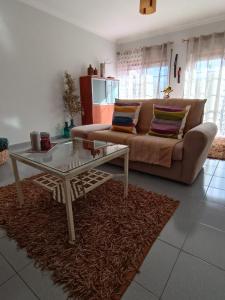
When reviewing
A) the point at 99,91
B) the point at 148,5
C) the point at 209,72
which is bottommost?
the point at 99,91

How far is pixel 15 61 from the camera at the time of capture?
2.95 metres

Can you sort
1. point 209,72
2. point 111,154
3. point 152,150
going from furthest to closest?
point 209,72 < point 152,150 < point 111,154

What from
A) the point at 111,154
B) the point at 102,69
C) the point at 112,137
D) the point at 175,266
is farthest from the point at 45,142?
the point at 102,69

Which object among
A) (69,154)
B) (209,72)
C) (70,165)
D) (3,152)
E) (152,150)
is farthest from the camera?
(209,72)

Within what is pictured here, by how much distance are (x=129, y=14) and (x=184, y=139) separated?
3053 mm

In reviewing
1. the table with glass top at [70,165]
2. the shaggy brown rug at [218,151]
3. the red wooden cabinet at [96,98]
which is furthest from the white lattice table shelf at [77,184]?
the red wooden cabinet at [96,98]

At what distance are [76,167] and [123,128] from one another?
4.76 feet

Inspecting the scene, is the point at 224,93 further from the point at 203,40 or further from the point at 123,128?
the point at 123,128

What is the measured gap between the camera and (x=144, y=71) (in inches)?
182

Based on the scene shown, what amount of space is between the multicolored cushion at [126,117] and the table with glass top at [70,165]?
0.82 metres

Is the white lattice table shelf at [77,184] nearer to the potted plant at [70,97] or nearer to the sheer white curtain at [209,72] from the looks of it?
the potted plant at [70,97]

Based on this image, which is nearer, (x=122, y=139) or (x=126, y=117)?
(x=122, y=139)

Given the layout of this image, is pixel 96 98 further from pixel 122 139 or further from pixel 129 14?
pixel 122 139

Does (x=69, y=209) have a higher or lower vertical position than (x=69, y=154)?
lower
